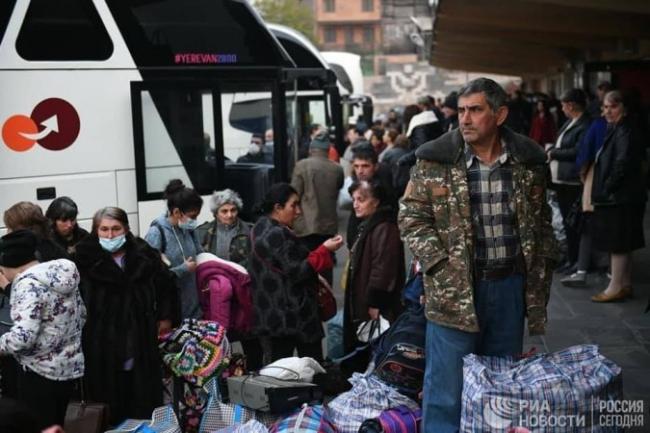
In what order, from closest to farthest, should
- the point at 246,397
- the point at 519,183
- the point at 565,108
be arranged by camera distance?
1. the point at 519,183
2. the point at 246,397
3. the point at 565,108

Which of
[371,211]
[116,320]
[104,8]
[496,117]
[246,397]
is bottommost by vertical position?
[246,397]

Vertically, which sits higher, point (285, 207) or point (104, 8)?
point (104, 8)

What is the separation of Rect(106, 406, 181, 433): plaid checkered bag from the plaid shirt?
2118mm

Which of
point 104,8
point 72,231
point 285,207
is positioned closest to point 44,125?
point 104,8

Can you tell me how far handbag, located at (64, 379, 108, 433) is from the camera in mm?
6312

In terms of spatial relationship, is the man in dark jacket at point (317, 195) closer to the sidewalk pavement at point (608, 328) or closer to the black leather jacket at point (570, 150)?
the black leather jacket at point (570, 150)

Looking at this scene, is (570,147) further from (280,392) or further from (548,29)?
(548,29)

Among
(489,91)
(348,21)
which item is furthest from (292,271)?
(348,21)

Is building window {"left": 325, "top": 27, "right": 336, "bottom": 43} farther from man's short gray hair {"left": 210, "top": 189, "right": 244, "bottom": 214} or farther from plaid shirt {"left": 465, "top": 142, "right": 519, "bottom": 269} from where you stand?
plaid shirt {"left": 465, "top": 142, "right": 519, "bottom": 269}

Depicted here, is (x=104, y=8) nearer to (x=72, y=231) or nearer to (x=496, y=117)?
(x=72, y=231)

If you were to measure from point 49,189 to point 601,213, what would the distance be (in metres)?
4.91

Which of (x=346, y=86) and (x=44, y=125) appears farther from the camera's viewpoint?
(x=346, y=86)

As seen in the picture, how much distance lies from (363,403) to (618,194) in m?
4.80

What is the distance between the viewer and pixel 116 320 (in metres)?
6.63
